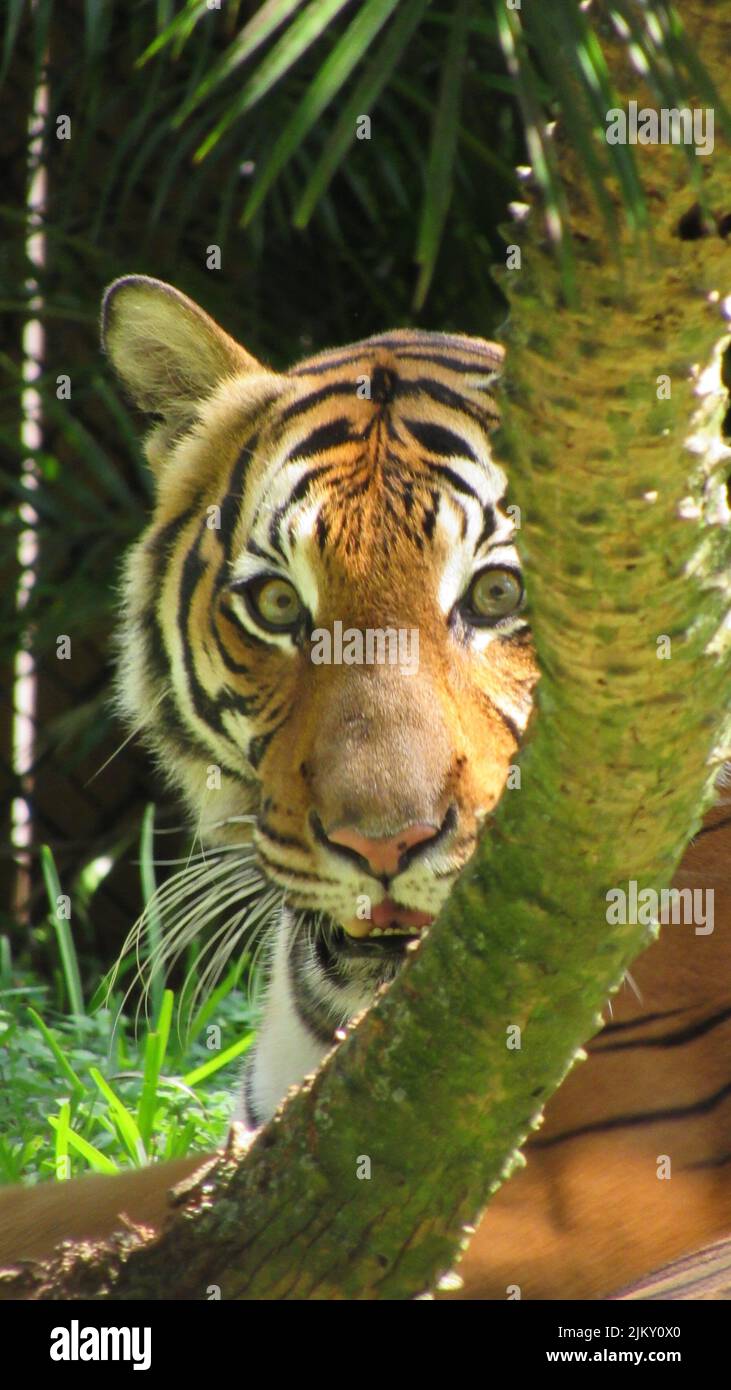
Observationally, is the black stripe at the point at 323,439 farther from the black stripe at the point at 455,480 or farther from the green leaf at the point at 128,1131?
the green leaf at the point at 128,1131

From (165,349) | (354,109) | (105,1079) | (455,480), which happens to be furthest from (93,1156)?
(354,109)

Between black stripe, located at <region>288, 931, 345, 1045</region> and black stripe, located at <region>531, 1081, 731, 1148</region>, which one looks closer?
black stripe, located at <region>531, 1081, 731, 1148</region>

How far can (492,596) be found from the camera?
1.99 meters

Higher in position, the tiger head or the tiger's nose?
the tiger head

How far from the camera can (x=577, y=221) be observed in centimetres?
80

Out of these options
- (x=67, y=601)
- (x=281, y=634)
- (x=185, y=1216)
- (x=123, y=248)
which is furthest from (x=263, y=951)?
(x=123, y=248)

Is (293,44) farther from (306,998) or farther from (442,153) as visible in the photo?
(306,998)

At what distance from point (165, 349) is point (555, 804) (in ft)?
5.59

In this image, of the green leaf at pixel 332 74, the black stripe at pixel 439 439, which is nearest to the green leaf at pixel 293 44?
the green leaf at pixel 332 74

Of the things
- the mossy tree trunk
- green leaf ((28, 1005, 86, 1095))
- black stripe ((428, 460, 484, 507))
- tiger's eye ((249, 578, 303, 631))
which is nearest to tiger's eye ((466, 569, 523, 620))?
black stripe ((428, 460, 484, 507))

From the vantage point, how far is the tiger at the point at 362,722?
1572 mm

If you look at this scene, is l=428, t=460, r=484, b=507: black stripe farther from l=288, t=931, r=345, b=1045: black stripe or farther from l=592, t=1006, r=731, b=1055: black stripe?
l=592, t=1006, r=731, b=1055: black stripe

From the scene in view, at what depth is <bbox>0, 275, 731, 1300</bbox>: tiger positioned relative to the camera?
1572 millimetres

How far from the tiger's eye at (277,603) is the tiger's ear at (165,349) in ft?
1.73
